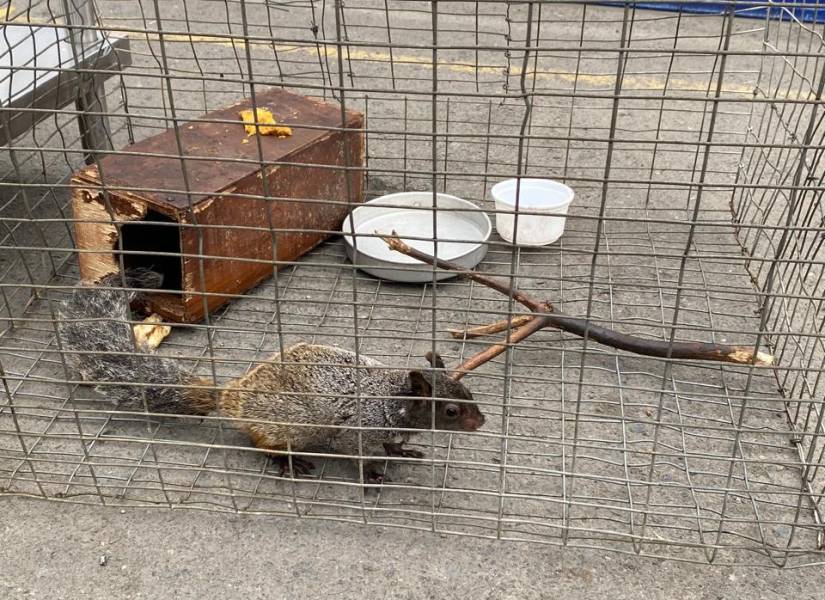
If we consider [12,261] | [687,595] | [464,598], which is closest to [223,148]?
[12,261]

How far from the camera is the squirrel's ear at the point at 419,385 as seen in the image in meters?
2.84

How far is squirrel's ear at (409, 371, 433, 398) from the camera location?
284 centimetres

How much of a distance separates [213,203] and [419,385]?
4.35 ft

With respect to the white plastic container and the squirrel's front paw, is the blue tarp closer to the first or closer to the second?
the white plastic container

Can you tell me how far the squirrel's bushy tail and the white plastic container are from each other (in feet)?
6.16

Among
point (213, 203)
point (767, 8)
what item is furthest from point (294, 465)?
point (767, 8)

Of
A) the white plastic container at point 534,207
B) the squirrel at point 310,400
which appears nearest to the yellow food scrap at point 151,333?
the squirrel at point 310,400

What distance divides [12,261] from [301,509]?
7.63 ft

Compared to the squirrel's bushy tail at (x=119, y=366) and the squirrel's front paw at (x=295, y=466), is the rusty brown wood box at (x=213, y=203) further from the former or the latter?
the squirrel's front paw at (x=295, y=466)

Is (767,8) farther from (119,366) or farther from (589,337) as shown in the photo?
(119,366)

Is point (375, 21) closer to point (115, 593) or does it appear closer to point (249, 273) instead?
point (249, 273)

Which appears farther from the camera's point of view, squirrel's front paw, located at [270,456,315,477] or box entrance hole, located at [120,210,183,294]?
box entrance hole, located at [120,210,183,294]

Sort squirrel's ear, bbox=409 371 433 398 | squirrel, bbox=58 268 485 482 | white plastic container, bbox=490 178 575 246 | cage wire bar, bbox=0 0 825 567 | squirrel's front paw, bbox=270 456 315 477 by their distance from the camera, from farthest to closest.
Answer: white plastic container, bbox=490 178 575 246
squirrel's front paw, bbox=270 456 315 477
squirrel, bbox=58 268 485 482
squirrel's ear, bbox=409 371 433 398
cage wire bar, bbox=0 0 825 567

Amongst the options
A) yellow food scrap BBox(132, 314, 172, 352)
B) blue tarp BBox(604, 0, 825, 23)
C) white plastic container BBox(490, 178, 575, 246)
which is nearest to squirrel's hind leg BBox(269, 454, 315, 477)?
yellow food scrap BBox(132, 314, 172, 352)
